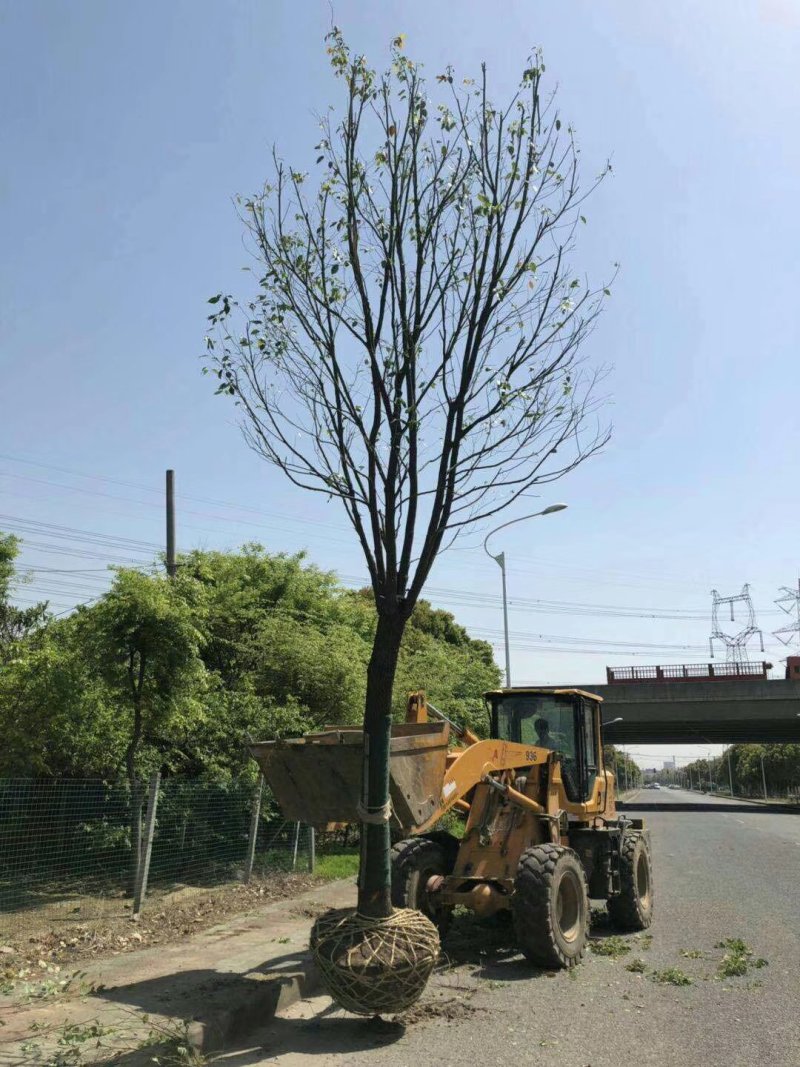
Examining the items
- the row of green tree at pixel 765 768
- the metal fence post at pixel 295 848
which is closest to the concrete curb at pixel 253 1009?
the metal fence post at pixel 295 848

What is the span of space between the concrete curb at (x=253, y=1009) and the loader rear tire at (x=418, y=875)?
3.92 feet

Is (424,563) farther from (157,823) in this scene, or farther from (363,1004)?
(157,823)

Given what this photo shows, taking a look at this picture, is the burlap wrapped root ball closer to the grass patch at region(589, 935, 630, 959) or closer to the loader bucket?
the loader bucket

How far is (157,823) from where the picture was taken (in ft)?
37.5

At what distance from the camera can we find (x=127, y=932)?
9.11 metres

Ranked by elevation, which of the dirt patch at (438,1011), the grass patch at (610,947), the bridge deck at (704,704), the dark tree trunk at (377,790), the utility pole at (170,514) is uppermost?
the utility pole at (170,514)

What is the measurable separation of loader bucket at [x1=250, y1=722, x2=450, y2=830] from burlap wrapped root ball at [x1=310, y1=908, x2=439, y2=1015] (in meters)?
0.87

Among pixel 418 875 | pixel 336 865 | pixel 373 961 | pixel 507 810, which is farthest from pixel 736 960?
pixel 336 865

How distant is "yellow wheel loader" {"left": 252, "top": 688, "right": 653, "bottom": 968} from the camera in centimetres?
710

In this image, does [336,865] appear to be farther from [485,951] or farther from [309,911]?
[485,951]

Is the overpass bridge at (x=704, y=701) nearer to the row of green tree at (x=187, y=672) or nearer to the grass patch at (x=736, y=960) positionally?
the row of green tree at (x=187, y=672)

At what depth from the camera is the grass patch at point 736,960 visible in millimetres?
7953

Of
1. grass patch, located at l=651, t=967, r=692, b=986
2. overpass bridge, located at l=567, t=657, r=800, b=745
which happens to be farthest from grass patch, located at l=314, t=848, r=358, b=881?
overpass bridge, located at l=567, t=657, r=800, b=745

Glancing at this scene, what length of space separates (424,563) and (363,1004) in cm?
312
